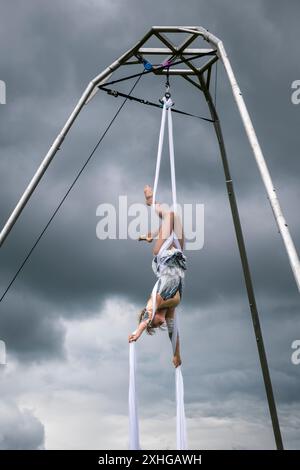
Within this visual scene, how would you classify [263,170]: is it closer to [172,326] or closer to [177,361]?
[172,326]

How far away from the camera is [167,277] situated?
12.8m

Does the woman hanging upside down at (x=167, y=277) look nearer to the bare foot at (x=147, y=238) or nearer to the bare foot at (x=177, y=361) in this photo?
the bare foot at (x=177, y=361)

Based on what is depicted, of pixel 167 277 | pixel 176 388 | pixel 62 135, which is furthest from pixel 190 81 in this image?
pixel 176 388

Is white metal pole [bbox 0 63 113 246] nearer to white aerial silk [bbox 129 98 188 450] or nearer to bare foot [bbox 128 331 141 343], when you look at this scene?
white aerial silk [bbox 129 98 188 450]

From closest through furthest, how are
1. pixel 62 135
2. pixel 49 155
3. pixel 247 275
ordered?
pixel 49 155, pixel 62 135, pixel 247 275

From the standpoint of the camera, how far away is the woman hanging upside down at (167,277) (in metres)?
12.8

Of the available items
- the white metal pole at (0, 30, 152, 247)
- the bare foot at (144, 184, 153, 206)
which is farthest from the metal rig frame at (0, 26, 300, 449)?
the bare foot at (144, 184, 153, 206)

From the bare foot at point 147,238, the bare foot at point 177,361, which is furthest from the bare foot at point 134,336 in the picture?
the bare foot at point 147,238

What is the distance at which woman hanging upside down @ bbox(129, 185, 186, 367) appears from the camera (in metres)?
12.8
